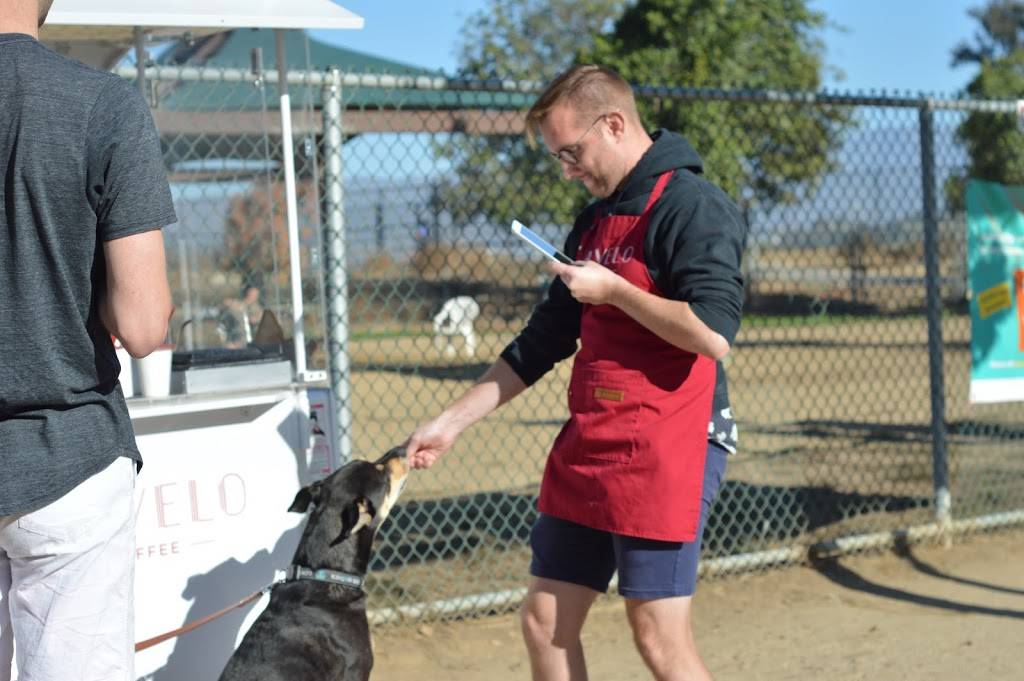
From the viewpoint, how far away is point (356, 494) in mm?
3459

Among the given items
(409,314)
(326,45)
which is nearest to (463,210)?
(409,314)

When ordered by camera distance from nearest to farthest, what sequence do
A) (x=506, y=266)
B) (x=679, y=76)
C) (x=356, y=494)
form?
1. (x=356, y=494)
2. (x=506, y=266)
3. (x=679, y=76)

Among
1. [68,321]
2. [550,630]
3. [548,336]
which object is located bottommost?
[550,630]

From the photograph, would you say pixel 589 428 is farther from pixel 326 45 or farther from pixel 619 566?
pixel 326 45

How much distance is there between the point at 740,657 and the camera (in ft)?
16.1

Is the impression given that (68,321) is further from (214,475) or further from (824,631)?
(824,631)

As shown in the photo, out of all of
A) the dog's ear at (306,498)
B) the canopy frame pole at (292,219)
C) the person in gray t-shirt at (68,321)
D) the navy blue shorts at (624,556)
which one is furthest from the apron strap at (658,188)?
the canopy frame pole at (292,219)

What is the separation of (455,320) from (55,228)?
11045mm

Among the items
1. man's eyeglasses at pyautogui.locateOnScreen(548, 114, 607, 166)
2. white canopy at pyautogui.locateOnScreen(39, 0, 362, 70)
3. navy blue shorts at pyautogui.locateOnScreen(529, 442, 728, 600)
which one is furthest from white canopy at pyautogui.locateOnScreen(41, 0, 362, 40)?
navy blue shorts at pyautogui.locateOnScreen(529, 442, 728, 600)

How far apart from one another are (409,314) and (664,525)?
11104 mm

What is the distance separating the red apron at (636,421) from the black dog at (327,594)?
756mm

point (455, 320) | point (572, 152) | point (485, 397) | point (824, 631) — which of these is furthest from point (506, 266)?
point (455, 320)

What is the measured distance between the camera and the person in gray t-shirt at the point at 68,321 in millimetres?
2049

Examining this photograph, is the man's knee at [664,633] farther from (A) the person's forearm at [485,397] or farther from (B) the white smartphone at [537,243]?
(B) the white smartphone at [537,243]
